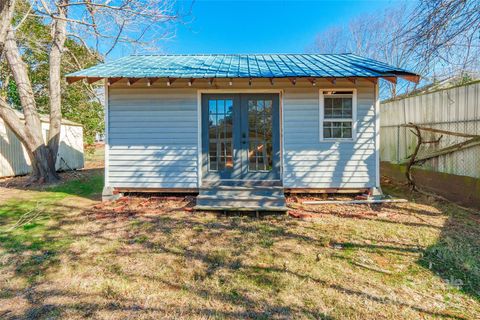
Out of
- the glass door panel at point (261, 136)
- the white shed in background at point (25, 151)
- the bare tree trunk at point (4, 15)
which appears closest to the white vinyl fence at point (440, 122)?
the glass door panel at point (261, 136)

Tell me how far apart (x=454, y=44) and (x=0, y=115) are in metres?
→ 11.3

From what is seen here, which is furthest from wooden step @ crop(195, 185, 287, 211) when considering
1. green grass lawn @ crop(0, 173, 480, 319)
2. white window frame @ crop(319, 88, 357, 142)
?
white window frame @ crop(319, 88, 357, 142)

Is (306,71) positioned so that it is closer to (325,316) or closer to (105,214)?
(325,316)

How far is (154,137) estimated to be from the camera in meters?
5.90

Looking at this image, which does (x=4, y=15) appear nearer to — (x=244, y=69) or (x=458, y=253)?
(x=244, y=69)

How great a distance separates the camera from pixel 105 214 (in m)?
4.99

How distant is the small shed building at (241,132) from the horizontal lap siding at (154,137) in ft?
0.07

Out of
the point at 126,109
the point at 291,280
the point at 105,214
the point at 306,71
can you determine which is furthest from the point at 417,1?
the point at 105,214

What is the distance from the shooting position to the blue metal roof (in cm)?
524

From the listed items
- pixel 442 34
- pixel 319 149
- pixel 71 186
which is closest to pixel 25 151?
pixel 71 186

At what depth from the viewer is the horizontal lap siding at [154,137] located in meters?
5.87

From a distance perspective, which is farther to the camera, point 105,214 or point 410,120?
point 410,120

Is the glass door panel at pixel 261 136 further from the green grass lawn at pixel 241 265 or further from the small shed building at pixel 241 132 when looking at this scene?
the green grass lawn at pixel 241 265

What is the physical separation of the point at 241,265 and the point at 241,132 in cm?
354
